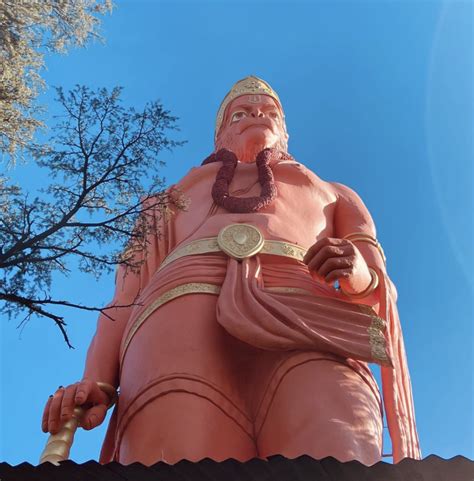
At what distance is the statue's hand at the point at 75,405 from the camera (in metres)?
4.25

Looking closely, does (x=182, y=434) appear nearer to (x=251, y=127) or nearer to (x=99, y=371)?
(x=99, y=371)

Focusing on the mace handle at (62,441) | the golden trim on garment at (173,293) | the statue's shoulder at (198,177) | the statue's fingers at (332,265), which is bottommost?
the mace handle at (62,441)

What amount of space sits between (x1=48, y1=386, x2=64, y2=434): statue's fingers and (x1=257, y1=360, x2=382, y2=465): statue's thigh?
3.57 feet

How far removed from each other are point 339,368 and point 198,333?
2.71 ft

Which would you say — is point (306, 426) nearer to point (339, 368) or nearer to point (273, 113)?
point (339, 368)

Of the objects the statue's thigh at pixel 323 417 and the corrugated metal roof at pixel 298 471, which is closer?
the corrugated metal roof at pixel 298 471

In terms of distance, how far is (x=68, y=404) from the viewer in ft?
14.0

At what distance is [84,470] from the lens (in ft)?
10.9

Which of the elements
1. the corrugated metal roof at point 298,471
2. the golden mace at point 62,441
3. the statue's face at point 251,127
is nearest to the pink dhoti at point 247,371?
the golden mace at point 62,441

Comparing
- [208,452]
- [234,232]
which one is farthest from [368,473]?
[234,232]

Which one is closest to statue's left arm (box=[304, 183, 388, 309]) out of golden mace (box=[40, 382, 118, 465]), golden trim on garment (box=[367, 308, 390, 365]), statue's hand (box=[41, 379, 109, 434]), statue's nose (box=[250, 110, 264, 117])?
golden trim on garment (box=[367, 308, 390, 365])

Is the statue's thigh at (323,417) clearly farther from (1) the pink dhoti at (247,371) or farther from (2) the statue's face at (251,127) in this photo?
(2) the statue's face at (251,127)

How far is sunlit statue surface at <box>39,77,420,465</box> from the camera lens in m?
4.08

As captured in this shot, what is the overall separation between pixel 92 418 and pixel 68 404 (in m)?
0.15
